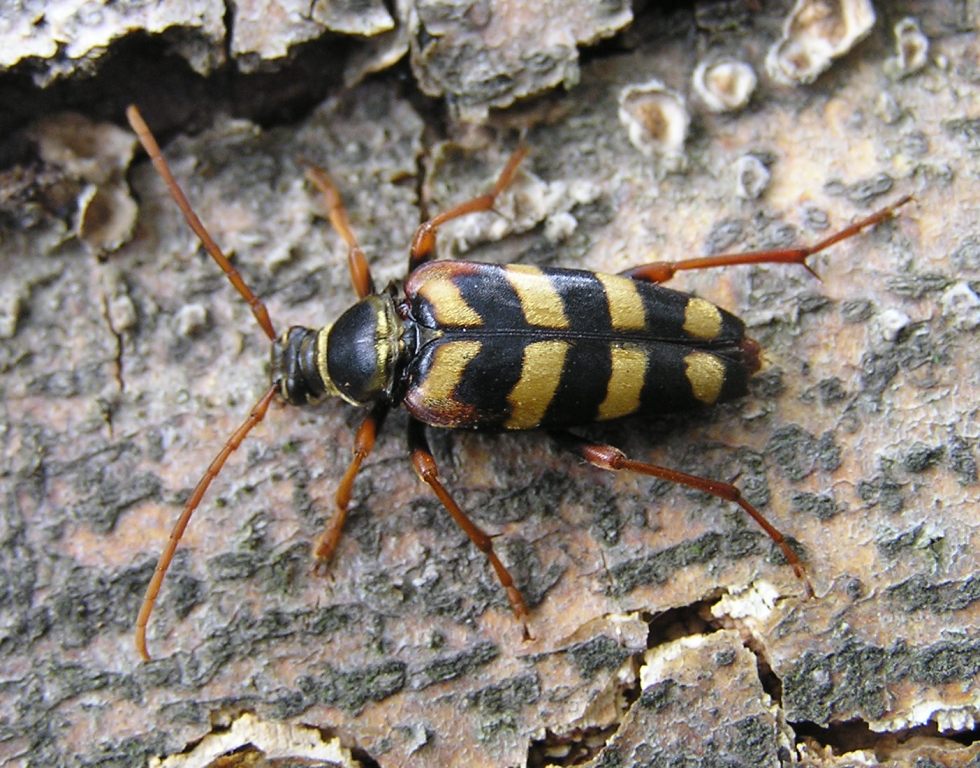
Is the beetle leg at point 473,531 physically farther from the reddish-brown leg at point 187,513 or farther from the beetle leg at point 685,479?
the reddish-brown leg at point 187,513

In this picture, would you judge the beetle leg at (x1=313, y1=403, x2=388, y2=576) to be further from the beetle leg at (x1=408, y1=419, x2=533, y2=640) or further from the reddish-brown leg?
the reddish-brown leg

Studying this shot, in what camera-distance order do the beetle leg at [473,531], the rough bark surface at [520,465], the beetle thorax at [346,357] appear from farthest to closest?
the beetle thorax at [346,357]
the beetle leg at [473,531]
the rough bark surface at [520,465]

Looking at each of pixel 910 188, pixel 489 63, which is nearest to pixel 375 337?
pixel 489 63

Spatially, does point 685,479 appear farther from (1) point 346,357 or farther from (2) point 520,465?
(1) point 346,357

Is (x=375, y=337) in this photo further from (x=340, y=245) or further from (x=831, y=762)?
(x=831, y=762)

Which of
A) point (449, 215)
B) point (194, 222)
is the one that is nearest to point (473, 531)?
point (449, 215)

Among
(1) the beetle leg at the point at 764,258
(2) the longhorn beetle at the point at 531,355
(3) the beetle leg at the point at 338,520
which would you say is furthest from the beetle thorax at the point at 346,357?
(1) the beetle leg at the point at 764,258

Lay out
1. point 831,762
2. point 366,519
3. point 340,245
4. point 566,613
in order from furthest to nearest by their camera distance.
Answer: point 340,245 → point 366,519 → point 566,613 → point 831,762
